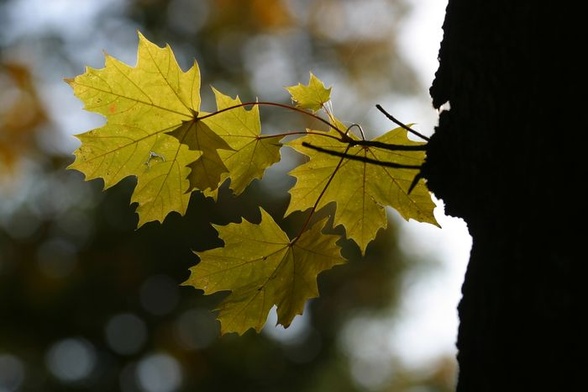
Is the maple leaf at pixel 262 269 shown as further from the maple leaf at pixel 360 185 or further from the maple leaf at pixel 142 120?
the maple leaf at pixel 142 120

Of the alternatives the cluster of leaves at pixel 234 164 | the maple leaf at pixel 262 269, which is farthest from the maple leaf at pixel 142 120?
the maple leaf at pixel 262 269

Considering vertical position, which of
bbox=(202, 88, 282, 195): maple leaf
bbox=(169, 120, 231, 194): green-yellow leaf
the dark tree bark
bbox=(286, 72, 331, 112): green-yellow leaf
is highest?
bbox=(286, 72, 331, 112): green-yellow leaf

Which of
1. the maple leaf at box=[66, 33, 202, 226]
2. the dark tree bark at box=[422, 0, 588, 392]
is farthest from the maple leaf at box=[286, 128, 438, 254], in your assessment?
the dark tree bark at box=[422, 0, 588, 392]

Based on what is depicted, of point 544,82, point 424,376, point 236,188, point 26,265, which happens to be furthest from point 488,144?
point 424,376

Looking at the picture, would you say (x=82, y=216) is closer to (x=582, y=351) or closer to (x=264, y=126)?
(x=264, y=126)

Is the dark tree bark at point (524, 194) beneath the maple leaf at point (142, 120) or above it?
beneath

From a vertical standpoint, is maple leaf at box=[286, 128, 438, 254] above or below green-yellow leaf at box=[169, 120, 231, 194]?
above

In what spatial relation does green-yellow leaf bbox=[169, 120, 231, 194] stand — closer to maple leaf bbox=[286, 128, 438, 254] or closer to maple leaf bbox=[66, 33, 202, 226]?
maple leaf bbox=[66, 33, 202, 226]
